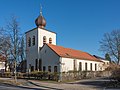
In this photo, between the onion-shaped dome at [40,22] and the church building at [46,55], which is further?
the onion-shaped dome at [40,22]

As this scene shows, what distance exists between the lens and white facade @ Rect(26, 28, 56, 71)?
48.7 meters

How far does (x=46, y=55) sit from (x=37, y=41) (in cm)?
395

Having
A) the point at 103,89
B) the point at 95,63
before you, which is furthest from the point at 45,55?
the point at 103,89

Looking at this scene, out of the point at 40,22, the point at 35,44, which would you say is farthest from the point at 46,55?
the point at 40,22

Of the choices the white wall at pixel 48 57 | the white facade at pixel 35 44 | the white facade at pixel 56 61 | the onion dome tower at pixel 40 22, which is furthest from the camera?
the onion dome tower at pixel 40 22

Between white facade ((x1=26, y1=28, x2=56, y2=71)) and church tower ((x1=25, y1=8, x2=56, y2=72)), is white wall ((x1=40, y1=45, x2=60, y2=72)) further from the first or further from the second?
white facade ((x1=26, y1=28, x2=56, y2=71))

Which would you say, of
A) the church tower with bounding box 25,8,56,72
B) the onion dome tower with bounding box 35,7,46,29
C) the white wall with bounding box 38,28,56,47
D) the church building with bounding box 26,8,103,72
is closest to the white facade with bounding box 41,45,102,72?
Result: the church building with bounding box 26,8,103,72

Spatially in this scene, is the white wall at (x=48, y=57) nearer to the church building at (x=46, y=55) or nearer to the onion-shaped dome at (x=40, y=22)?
the church building at (x=46, y=55)

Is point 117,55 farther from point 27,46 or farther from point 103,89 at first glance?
point 103,89

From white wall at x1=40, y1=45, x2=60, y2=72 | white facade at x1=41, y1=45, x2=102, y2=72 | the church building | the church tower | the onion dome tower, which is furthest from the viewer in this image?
the onion dome tower

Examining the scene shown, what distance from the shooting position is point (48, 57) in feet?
151

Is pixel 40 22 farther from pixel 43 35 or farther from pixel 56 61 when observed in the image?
pixel 56 61

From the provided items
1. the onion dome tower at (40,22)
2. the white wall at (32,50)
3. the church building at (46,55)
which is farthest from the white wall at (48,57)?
the onion dome tower at (40,22)

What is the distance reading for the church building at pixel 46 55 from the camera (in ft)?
147
